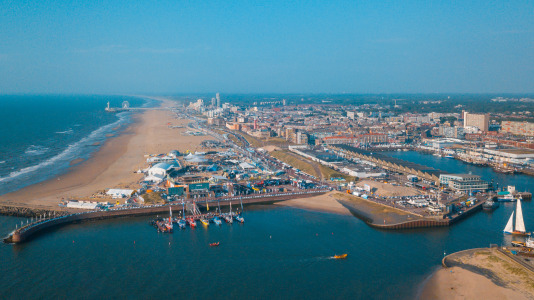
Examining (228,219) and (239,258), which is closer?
Result: (239,258)

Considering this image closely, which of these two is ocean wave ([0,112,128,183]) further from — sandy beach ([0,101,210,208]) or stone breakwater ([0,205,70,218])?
stone breakwater ([0,205,70,218])

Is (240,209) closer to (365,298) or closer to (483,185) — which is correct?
(365,298)

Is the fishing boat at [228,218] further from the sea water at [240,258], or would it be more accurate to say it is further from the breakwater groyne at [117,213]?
the breakwater groyne at [117,213]

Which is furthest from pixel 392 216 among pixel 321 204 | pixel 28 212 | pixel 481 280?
pixel 28 212

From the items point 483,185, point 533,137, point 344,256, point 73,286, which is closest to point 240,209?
point 344,256

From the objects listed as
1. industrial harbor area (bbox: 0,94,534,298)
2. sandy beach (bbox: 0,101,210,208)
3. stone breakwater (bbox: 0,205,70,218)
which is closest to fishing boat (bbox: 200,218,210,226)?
industrial harbor area (bbox: 0,94,534,298)

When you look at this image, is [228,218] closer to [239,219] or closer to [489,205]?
[239,219]

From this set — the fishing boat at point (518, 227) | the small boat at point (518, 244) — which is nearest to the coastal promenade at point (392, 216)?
the fishing boat at point (518, 227)
